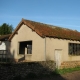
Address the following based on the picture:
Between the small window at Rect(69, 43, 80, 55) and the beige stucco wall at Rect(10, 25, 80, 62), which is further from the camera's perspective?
the small window at Rect(69, 43, 80, 55)

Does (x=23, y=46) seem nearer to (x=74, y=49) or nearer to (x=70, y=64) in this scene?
(x=74, y=49)

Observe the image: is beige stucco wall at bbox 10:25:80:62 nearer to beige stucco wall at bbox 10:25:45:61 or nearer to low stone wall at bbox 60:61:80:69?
beige stucco wall at bbox 10:25:45:61

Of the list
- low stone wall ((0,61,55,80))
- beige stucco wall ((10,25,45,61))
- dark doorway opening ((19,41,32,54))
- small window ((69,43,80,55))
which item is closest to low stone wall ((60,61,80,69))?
small window ((69,43,80,55))

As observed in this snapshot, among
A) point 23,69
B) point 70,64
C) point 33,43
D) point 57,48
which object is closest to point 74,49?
point 70,64

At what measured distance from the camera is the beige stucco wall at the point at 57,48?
21828mm

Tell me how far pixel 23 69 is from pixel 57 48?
334 inches

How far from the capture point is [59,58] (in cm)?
2352

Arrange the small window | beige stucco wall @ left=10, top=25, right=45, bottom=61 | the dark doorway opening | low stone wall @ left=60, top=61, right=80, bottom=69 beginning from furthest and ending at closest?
1. the dark doorway opening
2. the small window
3. low stone wall @ left=60, top=61, right=80, bottom=69
4. beige stucco wall @ left=10, top=25, right=45, bottom=61

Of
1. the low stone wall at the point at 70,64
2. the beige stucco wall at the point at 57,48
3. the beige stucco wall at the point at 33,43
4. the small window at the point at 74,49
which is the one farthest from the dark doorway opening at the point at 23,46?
the low stone wall at the point at 70,64

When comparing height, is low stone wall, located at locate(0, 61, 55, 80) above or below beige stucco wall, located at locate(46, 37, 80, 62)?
below

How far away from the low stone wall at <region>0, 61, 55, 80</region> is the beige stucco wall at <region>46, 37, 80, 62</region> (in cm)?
286

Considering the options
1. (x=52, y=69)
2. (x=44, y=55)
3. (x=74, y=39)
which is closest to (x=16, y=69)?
(x=52, y=69)

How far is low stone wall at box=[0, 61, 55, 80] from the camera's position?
14041mm

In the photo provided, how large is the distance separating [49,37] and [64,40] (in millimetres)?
3129
